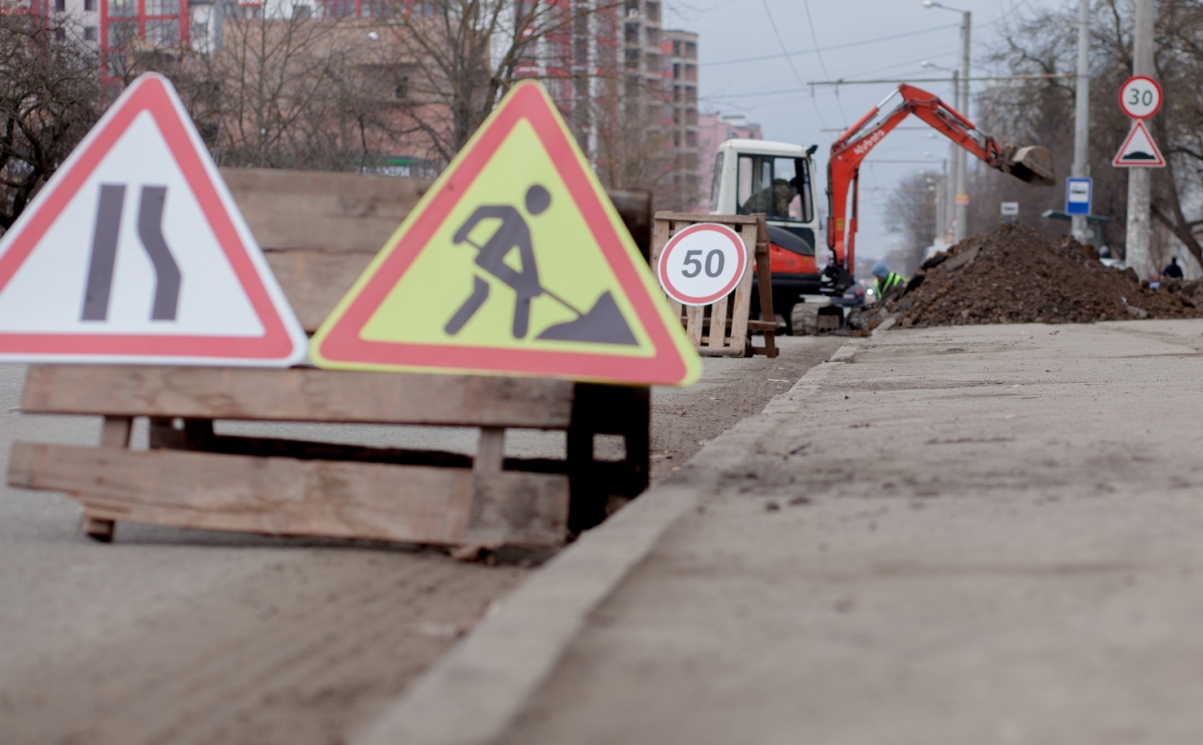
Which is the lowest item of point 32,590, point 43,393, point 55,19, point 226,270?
point 32,590

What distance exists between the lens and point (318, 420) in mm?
4441

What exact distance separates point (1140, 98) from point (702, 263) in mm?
8083

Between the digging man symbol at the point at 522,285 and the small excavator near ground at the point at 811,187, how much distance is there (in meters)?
19.5

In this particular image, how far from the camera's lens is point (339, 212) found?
4.80 metres

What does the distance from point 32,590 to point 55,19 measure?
904 inches

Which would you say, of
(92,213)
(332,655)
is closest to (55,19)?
(92,213)

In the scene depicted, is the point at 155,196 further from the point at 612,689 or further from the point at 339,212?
the point at 612,689

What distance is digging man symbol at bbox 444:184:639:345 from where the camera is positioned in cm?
428

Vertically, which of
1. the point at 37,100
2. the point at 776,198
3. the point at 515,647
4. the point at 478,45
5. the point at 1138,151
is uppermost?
the point at 478,45

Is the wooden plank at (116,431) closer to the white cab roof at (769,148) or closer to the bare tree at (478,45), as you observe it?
the white cab roof at (769,148)

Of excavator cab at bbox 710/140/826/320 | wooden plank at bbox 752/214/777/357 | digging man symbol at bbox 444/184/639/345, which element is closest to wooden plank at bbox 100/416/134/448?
digging man symbol at bbox 444/184/639/345

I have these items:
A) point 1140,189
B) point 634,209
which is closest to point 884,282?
point 1140,189

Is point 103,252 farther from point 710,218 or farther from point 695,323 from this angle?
point 695,323

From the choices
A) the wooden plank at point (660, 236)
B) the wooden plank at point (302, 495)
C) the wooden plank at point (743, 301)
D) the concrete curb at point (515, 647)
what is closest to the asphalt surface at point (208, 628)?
the wooden plank at point (302, 495)
